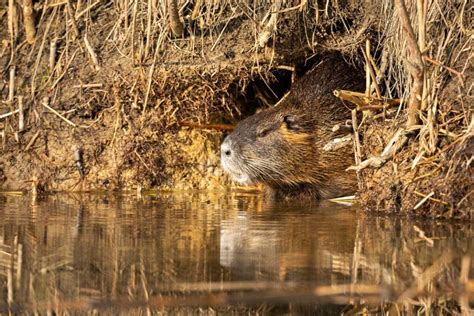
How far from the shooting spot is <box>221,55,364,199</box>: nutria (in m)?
6.23

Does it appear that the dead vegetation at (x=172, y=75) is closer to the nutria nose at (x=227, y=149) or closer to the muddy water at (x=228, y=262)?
the nutria nose at (x=227, y=149)

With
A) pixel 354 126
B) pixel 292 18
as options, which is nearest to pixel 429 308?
pixel 354 126

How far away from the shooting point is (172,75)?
622 cm

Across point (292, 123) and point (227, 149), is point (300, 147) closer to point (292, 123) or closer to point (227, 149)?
point (292, 123)

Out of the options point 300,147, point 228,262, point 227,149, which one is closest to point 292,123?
point 300,147

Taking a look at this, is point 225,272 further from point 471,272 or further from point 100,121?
point 100,121

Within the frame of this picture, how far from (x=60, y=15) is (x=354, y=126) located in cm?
233

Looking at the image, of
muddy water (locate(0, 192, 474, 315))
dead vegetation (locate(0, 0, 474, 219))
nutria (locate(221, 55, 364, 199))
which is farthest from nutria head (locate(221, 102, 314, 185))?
muddy water (locate(0, 192, 474, 315))

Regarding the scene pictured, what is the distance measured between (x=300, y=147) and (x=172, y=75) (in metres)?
0.92

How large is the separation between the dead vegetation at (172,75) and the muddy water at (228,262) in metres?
0.78

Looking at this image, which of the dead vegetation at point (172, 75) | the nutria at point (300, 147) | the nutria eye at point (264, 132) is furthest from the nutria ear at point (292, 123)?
the dead vegetation at point (172, 75)

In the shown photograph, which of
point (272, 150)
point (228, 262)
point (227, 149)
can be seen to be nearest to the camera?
point (228, 262)

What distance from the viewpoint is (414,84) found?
4.84 m

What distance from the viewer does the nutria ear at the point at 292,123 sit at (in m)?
6.30
